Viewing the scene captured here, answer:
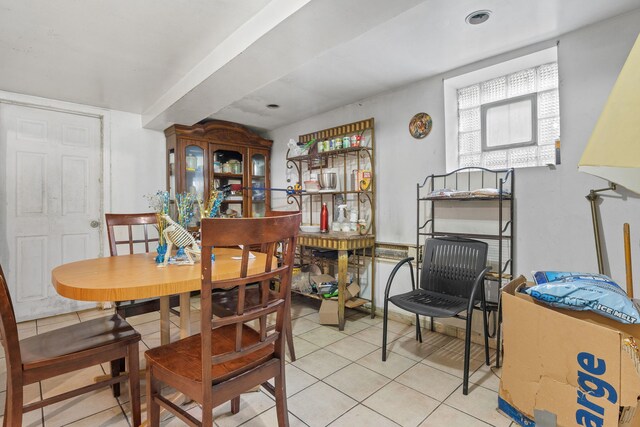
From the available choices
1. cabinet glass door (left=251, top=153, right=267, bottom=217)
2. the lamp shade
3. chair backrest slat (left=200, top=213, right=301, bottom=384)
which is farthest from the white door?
the lamp shade

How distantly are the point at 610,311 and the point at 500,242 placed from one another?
1.17m

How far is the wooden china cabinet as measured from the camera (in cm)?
378

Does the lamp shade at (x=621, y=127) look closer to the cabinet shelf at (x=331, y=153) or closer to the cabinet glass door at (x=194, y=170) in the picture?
the cabinet shelf at (x=331, y=153)

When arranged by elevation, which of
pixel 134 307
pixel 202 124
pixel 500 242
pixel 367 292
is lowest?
pixel 367 292

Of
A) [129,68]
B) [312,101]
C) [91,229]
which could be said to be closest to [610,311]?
[312,101]

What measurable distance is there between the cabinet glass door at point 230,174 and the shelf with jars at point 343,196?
798 millimetres

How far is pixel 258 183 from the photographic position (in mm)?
4535

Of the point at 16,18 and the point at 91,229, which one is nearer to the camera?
the point at 16,18

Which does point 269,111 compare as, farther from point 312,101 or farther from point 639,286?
point 639,286

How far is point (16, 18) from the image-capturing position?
1.88 m

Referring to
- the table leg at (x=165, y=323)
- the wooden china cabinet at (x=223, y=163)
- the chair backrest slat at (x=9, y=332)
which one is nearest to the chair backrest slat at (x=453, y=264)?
the table leg at (x=165, y=323)

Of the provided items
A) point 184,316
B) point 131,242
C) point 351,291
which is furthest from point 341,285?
point 131,242

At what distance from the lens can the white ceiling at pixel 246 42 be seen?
5.73 feet

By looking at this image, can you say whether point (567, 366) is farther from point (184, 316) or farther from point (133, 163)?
point (133, 163)
